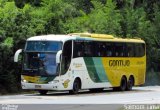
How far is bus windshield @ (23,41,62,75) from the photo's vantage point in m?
31.6

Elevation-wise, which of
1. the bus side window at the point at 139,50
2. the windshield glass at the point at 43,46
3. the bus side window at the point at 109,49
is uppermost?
the windshield glass at the point at 43,46

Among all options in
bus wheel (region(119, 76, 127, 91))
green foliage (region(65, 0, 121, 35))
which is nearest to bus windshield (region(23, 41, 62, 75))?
bus wheel (region(119, 76, 127, 91))

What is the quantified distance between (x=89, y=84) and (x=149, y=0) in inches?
1293

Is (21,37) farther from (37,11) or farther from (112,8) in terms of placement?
(112,8)

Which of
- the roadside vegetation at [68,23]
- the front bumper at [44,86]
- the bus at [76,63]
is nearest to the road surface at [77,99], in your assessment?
the front bumper at [44,86]

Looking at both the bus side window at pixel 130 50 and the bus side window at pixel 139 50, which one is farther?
the bus side window at pixel 139 50

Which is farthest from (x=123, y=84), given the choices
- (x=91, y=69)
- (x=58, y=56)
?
(x=58, y=56)

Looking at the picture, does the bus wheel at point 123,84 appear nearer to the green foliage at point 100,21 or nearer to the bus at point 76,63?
the bus at point 76,63

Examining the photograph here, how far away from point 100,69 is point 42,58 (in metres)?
5.93

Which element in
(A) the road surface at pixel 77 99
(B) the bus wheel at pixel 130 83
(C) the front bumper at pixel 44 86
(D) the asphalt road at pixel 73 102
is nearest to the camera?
(D) the asphalt road at pixel 73 102

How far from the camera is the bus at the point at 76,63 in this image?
31641mm

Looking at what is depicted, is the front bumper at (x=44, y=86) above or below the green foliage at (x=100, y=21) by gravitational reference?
below

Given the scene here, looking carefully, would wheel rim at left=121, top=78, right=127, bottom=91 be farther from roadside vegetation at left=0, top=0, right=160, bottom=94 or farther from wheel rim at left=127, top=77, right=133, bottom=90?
roadside vegetation at left=0, top=0, right=160, bottom=94

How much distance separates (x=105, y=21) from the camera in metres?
50.1
